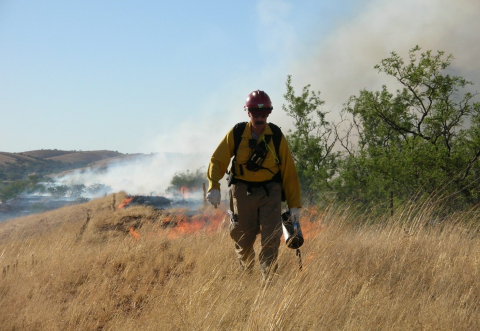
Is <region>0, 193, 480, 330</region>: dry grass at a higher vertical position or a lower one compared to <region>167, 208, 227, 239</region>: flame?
higher

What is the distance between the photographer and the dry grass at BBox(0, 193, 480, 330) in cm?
351

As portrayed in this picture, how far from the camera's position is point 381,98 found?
14914 mm

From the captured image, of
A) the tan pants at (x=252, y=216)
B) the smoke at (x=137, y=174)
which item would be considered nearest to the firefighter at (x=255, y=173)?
the tan pants at (x=252, y=216)

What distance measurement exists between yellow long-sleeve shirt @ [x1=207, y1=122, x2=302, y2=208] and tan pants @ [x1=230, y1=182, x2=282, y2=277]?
4.2 inches

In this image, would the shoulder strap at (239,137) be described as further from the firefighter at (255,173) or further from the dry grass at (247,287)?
the dry grass at (247,287)

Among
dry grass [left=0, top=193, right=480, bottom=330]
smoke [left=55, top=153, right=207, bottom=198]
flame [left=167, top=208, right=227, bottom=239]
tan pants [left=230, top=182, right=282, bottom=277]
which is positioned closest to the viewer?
dry grass [left=0, top=193, right=480, bottom=330]

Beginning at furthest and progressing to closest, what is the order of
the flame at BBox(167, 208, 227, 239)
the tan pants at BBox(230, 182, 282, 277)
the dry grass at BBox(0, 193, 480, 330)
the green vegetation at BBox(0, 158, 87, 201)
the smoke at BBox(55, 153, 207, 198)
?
the smoke at BBox(55, 153, 207, 198) < the green vegetation at BBox(0, 158, 87, 201) < the flame at BBox(167, 208, 227, 239) < the tan pants at BBox(230, 182, 282, 277) < the dry grass at BBox(0, 193, 480, 330)

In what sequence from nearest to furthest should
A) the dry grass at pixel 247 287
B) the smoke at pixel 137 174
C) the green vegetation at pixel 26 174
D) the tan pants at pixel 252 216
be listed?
the dry grass at pixel 247 287, the tan pants at pixel 252 216, the green vegetation at pixel 26 174, the smoke at pixel 137 174

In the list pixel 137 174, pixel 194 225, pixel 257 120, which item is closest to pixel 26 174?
pixel 137 174

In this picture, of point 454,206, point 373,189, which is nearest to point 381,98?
point 373,189

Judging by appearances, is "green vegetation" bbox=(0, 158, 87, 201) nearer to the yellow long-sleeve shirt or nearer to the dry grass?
the dry grass

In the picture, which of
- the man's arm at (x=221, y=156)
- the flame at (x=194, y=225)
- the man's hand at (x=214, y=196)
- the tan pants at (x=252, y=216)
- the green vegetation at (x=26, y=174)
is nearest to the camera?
the man's hand at (x=214, y=196)

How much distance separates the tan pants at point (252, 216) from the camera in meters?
4.93

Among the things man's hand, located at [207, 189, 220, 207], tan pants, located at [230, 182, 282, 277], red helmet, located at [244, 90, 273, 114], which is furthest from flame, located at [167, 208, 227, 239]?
red helmet, located at [244, 90, 273, 114]
